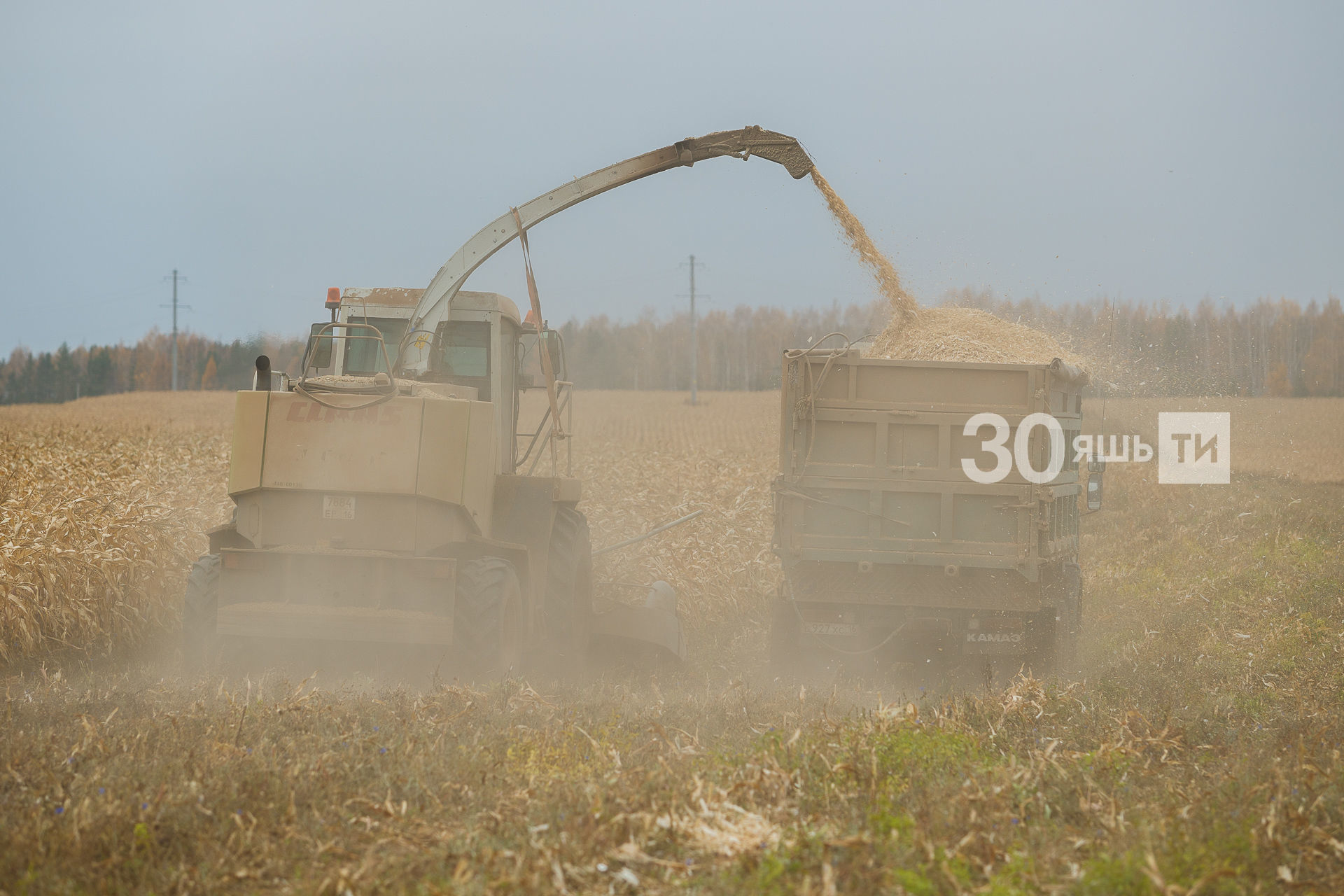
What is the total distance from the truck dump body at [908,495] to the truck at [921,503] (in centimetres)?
1

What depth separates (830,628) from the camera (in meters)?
8.34

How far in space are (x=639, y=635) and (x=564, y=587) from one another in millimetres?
801

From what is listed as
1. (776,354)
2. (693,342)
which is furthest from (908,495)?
(776,354)

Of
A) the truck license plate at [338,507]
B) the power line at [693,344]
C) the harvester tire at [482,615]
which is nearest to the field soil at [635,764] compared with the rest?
the harvester tire at [482,615]

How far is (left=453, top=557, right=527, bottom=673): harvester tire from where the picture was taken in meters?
7.24

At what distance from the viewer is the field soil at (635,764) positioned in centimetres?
400

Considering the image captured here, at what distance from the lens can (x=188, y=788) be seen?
14.9 ft

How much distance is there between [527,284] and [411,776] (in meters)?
4.81

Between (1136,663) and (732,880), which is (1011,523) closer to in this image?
(1136,663)
